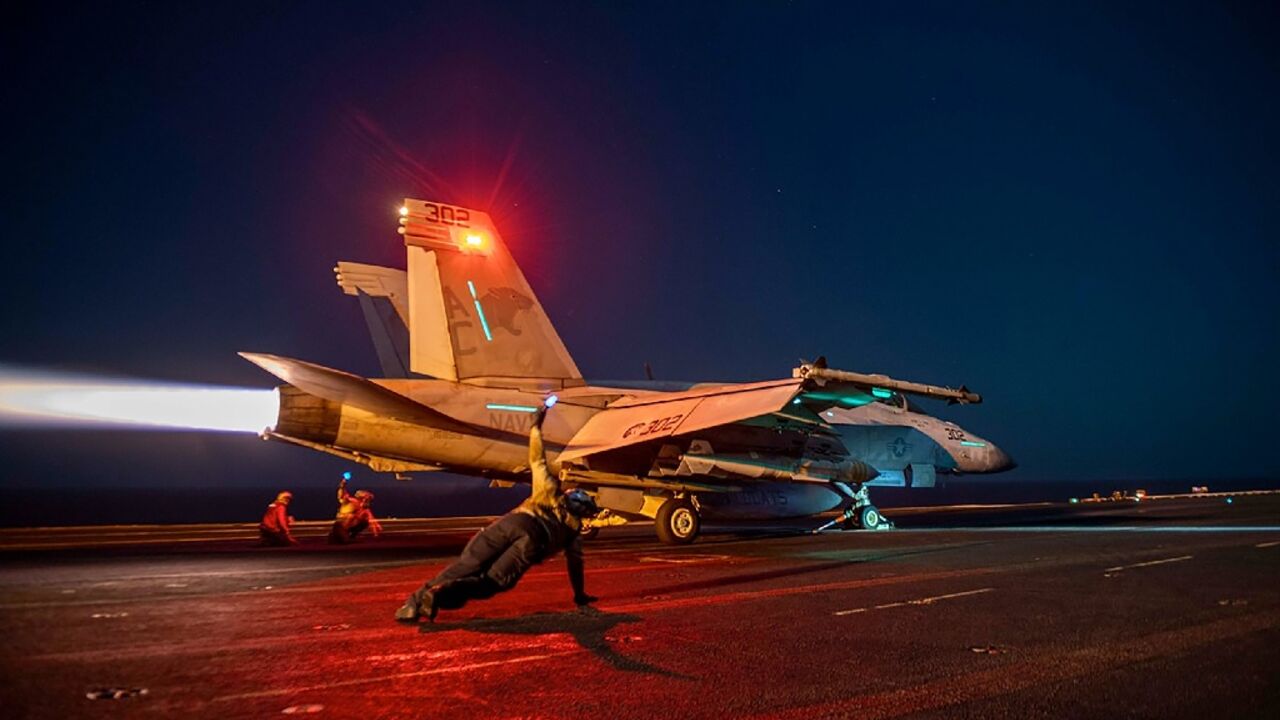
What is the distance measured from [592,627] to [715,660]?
4.77ft

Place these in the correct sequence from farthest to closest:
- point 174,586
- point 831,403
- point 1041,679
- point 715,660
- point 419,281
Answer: point 419,281
point 831,403
point 174,586
point 715,660
point 1041,679

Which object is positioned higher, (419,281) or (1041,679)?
(419,281)

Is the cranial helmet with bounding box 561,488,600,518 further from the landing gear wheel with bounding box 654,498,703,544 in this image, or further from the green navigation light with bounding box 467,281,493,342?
the green navigation light with bounding box 467,281,493,342

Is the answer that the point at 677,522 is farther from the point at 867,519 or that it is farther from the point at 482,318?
the point at 867,519

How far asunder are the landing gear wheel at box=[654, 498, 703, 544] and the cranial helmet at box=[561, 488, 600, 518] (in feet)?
30.0

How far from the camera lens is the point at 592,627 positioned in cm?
697

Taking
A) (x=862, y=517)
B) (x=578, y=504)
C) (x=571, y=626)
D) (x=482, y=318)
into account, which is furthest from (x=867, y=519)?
(x=571, y=626)

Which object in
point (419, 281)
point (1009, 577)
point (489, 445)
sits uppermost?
point (419, 281)

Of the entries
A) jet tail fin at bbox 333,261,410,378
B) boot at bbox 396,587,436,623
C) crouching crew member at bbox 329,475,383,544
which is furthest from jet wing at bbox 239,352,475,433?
jet tail fin at bbox 333,261,410,378

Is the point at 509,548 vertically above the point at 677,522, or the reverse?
the point at 509,548

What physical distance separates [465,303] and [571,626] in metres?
10.1

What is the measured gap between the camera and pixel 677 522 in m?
16.4

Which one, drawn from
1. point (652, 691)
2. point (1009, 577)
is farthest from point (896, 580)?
point (652, 691)

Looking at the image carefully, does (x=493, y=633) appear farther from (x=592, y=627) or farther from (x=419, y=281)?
(x=419, y=281)
